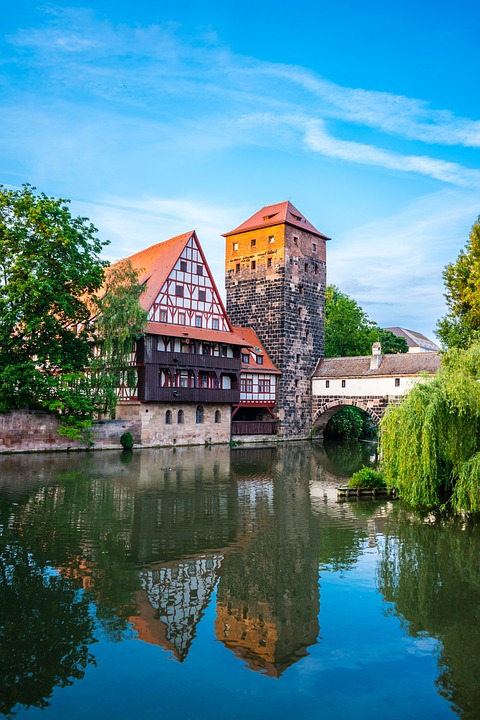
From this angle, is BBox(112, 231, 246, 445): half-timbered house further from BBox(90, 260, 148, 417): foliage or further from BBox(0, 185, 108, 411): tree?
BBox(0, 185, 108, 411): tree

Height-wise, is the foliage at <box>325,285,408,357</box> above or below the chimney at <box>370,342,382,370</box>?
above

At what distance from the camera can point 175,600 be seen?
10375 millimetres

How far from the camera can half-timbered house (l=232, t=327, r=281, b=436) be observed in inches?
1805

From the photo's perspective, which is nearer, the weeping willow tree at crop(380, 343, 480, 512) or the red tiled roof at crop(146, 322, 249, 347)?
the weeping willow tree at crop(380, 343, 480, 512)

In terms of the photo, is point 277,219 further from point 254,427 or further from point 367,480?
point 367,480

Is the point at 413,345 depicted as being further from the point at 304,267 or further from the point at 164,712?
the point at 164,712

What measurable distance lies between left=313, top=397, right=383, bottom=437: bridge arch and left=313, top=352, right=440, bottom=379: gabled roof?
2.00 meters

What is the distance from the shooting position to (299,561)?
12758mm

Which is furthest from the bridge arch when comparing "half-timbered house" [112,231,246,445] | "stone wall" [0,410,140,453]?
"stone wall" [0,410,140,453]

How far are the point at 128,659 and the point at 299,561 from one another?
529 cm

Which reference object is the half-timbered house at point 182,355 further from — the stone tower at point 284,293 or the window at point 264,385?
the stone tower at point 284,293

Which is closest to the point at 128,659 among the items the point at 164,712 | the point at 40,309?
the point at 164,712

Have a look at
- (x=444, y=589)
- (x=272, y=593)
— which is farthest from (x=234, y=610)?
(x=444, y=589)

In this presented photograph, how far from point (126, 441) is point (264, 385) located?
1477 cm
